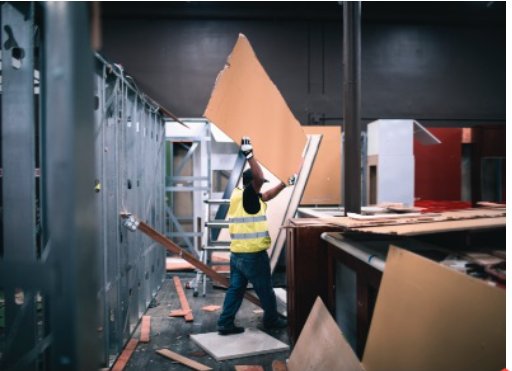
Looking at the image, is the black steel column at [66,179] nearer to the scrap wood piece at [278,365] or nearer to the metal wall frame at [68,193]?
the metal wall frame at [68,193]

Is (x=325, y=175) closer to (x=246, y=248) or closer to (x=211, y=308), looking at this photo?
(x=211, y=308)

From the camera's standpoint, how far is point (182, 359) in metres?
3.81

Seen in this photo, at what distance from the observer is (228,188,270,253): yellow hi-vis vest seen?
14.1 ft

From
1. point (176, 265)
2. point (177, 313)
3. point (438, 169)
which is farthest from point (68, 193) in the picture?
point (438, 169)

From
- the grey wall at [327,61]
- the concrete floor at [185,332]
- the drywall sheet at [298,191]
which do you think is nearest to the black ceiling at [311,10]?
the grey wall at [327,61]

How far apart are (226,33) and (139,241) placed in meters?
5.29

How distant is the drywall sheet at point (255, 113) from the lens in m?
2.11

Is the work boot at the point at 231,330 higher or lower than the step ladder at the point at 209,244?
lower

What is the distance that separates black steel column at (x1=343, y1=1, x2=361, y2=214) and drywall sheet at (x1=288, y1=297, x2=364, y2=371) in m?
1.39

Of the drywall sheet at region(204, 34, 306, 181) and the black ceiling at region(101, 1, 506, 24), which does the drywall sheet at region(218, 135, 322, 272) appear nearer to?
the drywall sheet at region(204, 34, 306, 181)

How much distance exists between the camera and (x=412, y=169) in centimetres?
683

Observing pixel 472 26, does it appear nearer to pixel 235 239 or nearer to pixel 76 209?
pixel 235 239

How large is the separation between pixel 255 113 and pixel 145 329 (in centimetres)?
313

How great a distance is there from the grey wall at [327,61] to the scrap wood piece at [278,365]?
5752 millimetres
